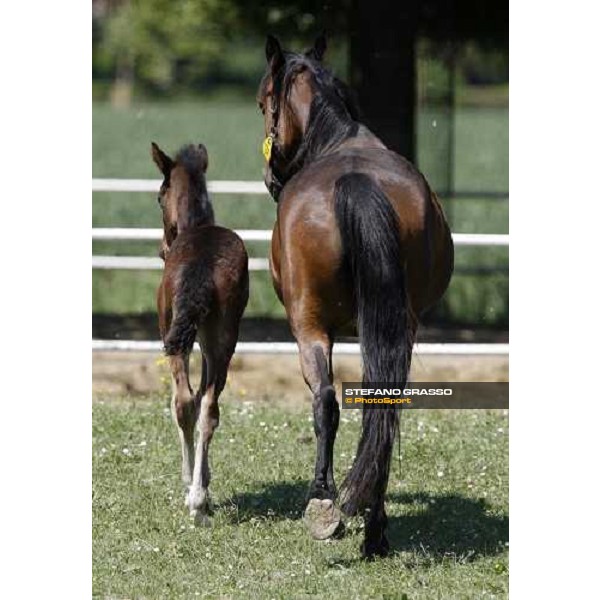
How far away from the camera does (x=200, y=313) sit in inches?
228

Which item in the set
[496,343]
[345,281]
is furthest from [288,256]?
[496,343]

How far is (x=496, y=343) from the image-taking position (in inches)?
361

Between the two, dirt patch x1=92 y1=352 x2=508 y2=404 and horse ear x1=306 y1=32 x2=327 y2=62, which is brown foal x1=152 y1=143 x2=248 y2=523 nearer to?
horse ear x1=306 y1=32 x2=327 y2=62

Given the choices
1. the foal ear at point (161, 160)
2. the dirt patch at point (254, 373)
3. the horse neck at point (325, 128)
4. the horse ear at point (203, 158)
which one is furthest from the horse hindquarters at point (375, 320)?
the dirt patch at point (254, 373)

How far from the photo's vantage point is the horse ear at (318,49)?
6176 millimetres

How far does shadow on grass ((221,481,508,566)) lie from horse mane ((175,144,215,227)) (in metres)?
1.38

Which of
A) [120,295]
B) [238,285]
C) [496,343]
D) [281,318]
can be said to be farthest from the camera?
[120,295]

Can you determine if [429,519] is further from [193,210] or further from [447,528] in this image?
[193,210]

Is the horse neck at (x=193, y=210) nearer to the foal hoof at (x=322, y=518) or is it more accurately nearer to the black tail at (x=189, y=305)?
the black tail at (x=189, y=305)

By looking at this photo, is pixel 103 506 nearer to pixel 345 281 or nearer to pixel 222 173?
pixel 345 281

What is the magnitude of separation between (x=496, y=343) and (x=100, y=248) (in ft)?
16.6

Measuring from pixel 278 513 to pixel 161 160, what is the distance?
1767 millimetres

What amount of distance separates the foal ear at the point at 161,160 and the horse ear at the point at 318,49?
0.84 meters

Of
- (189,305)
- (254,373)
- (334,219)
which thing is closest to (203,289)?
(189,305)
